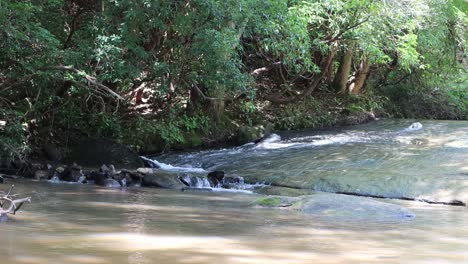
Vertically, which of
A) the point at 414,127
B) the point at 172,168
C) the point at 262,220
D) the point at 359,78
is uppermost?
the point at 359,78

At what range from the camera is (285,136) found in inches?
704

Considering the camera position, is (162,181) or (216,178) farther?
(216,178)

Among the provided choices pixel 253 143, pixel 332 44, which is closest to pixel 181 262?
pixel 253 143

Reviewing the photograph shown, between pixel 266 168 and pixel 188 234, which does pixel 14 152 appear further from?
pixel 188 234

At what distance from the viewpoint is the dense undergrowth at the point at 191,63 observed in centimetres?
1158

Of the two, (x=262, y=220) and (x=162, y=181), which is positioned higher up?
(x=162, y=181)

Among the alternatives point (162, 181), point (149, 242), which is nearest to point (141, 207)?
point (149, 242)

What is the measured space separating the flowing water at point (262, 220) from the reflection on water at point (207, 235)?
0.01 meters

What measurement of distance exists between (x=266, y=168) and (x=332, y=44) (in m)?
5.84

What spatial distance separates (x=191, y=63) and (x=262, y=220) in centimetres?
709

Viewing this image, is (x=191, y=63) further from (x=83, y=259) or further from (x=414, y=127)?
(x=83, y=259)

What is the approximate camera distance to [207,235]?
6.27 meters

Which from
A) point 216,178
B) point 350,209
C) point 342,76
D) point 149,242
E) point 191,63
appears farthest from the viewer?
point 342,76

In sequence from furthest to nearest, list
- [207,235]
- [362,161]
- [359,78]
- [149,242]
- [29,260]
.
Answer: [359,78], [362,161], [207,235], [149,242], [29,260]
